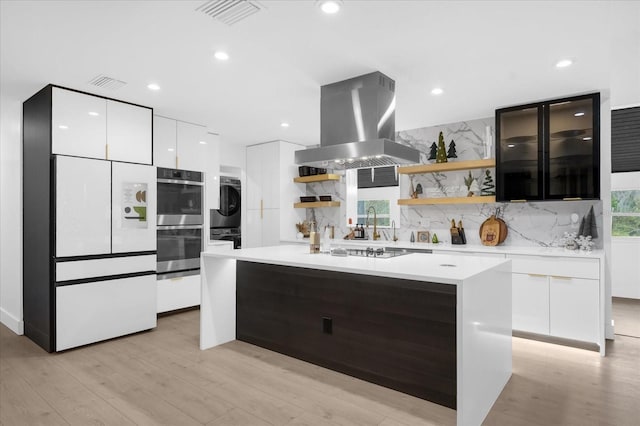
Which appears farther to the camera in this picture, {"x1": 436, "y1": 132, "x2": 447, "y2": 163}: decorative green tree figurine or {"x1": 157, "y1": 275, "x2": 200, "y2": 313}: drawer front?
{"x1": 436, "y1": 132, "x2": 447, "y2": 163}: decorative green tree figurine

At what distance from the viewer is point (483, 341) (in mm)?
2324

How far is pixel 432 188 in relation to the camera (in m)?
5.08

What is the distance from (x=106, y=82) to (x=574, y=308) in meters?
4.87

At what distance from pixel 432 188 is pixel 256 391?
354 cm

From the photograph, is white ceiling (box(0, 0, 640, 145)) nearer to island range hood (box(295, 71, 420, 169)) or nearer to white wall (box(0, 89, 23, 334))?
island range hood (box(295, 71, 420, 169))

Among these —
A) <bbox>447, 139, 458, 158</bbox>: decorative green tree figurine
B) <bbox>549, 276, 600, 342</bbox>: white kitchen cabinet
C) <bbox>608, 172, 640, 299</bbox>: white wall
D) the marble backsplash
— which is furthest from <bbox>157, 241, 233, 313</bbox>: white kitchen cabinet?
<bbox>608, 172, 640, 299</bbox>: white wall

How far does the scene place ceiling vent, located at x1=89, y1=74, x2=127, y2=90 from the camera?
10.9 ft

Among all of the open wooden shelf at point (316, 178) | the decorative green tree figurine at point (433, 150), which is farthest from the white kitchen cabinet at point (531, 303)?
the open wooden shelf at point (316, 178)

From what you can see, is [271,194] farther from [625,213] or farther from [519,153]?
[625,213]

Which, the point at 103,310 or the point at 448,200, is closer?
the point at 103,310

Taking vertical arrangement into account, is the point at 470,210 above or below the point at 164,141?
below

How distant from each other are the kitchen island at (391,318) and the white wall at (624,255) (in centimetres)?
179

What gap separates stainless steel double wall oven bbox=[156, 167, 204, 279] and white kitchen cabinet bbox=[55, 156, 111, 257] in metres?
0.77

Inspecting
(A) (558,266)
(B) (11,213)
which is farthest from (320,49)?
(B) (11,213)
